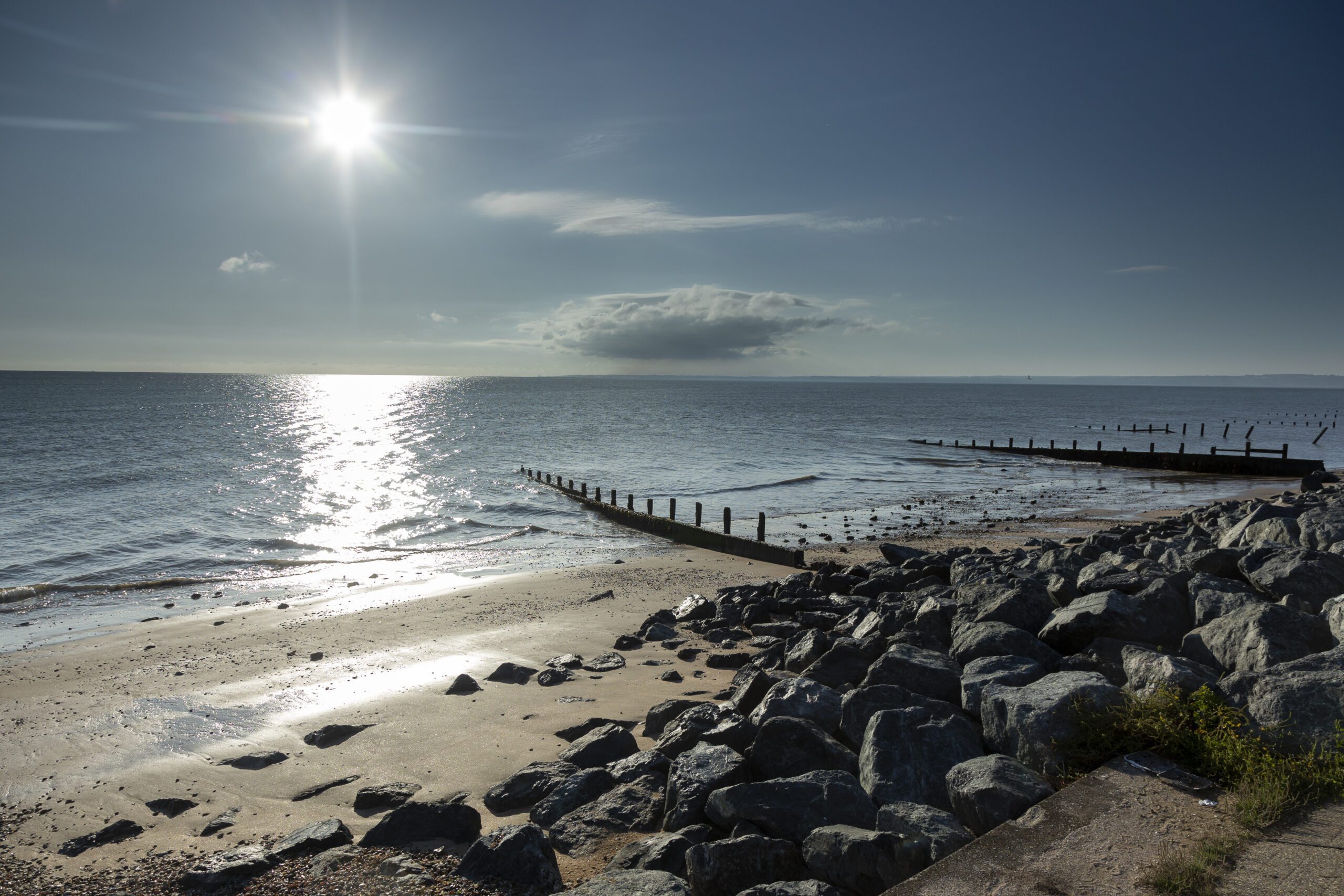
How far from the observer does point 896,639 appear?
8.68m

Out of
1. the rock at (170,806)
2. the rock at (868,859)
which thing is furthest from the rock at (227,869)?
the rock at (868,859)

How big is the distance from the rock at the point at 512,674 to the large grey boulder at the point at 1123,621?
7.34 m

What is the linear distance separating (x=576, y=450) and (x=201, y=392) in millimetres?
160714

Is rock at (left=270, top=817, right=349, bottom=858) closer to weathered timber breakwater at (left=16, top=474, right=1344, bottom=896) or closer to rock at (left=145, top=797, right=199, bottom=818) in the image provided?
weathered timber breakwater at (left=16, top=474, right=1344, bottom=896)

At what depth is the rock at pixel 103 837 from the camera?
709 centimetres

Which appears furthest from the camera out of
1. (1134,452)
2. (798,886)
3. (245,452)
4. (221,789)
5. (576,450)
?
(576,450)

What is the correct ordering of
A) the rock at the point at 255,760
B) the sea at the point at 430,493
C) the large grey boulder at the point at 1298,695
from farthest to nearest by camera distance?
the sea at the point at 430,493 → the rock at the point at 255,760 → the large grey boulder at the point at 1298,695

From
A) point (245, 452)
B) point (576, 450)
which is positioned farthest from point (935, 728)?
point (245, 452)

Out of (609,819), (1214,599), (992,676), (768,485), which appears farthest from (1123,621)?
(768,485)

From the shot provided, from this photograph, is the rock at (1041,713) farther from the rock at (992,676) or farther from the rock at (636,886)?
the rock at (636,886)

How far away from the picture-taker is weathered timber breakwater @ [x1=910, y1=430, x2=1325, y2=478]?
145 feet

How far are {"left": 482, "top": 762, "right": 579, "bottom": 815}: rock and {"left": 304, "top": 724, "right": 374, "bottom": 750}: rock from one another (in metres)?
2.96

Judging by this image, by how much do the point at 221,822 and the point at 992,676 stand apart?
7.61 metres

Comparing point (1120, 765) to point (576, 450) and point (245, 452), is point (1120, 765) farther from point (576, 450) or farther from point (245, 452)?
point (245, 452)
